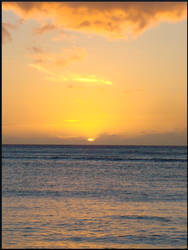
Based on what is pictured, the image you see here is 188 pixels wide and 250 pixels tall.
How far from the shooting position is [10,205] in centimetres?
1769

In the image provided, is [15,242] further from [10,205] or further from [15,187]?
[15,187]

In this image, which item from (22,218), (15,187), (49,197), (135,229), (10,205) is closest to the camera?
(135,229)

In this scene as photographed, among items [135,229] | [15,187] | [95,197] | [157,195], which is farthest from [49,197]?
[135,229]

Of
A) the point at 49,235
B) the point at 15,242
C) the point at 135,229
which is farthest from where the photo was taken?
the point at 135,229

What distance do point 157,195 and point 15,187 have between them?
10.6 m

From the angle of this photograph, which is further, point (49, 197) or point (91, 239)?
point (49, 197)

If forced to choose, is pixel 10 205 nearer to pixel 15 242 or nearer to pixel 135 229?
pixel 15 242

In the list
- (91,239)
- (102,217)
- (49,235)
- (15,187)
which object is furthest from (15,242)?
(15,187)

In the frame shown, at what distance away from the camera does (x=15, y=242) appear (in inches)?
467

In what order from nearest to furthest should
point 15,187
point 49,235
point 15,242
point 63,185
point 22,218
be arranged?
point 15,242 → point 49,235 → point 22,218 → point 15,187 → point 63,185

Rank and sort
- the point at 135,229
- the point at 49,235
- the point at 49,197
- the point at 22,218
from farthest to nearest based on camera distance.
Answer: the point at 49,197
the point at 22,218
the point at 135,229
the point at 49,235

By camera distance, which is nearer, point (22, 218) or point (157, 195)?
point (22, 218)

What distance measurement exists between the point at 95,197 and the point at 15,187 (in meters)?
7.22

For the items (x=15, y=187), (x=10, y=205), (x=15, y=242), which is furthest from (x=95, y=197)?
(x=15, y=242)
